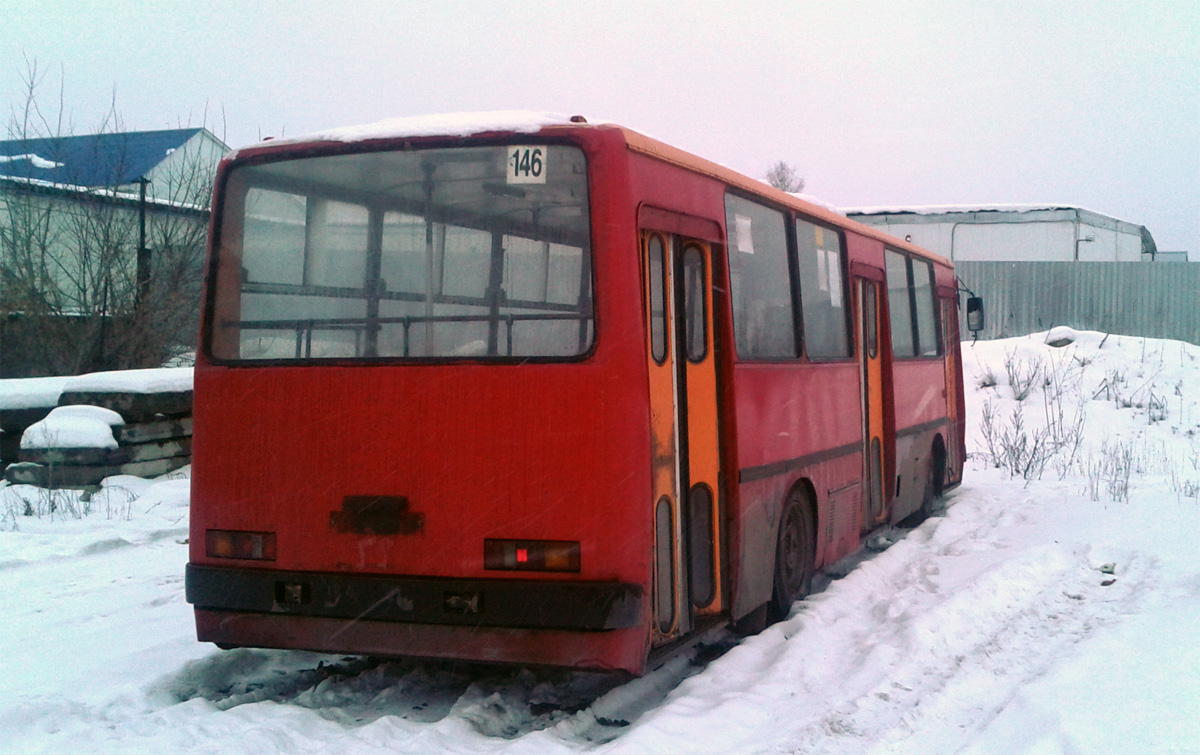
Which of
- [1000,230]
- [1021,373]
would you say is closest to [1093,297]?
[1000,230]

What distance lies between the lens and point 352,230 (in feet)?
18.7

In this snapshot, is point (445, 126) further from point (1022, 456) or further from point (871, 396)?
point (1022, 456)

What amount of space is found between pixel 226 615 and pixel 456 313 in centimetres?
193

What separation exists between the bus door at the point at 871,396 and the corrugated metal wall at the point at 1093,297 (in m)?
21.1

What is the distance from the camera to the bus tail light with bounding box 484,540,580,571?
5.13 metres

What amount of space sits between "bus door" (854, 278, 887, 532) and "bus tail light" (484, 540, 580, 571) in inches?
195

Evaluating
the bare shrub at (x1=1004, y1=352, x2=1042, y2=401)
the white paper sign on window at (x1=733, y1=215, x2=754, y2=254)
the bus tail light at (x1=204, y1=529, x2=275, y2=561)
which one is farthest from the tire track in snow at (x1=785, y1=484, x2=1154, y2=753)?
the bare shrub at (x1=1004, y1=352, x2=1042, y2=401)

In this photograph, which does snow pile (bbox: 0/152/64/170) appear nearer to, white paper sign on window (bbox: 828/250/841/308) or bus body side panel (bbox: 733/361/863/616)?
white paper sign on window (bbox: 828/250/841/308)

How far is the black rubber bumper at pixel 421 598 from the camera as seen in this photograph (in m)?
5.04

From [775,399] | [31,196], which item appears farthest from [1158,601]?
[31,196]

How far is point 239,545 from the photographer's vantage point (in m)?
5.62

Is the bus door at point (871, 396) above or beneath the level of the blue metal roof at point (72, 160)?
beneath

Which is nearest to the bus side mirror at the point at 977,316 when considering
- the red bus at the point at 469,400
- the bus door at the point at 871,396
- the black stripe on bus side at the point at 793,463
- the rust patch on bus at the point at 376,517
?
the black stripe on bus side at the point at 793,463

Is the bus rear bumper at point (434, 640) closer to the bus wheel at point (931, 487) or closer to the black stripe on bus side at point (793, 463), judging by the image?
the black stripe on bus side at point (793, 463)
